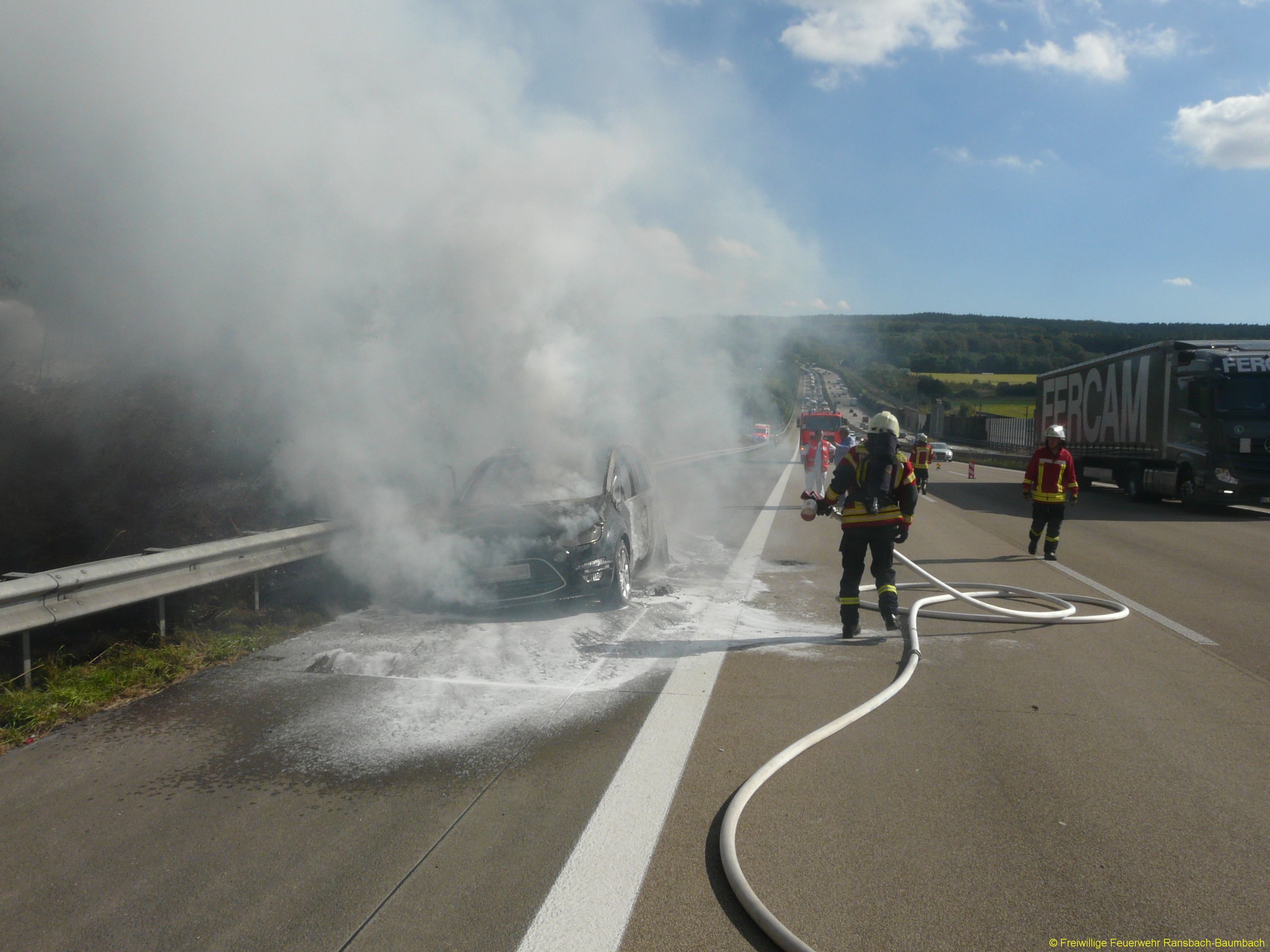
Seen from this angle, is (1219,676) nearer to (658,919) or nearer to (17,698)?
(658,919)

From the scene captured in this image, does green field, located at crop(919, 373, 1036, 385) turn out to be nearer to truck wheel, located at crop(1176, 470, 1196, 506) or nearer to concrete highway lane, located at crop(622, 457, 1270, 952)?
truck wheel, located at crop(1176, 470, 1196, 506)

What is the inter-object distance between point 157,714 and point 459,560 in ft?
8.66

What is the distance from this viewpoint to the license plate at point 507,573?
22.0 feet

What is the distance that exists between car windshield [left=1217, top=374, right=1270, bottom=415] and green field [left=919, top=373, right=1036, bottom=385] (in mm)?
69972

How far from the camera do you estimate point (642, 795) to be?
356 centimetres

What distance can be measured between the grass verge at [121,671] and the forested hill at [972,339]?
685 inches

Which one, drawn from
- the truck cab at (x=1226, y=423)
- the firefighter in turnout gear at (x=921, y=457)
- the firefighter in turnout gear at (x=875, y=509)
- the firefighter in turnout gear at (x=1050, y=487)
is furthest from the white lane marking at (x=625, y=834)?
the truck cab at (x=1226, y=423)

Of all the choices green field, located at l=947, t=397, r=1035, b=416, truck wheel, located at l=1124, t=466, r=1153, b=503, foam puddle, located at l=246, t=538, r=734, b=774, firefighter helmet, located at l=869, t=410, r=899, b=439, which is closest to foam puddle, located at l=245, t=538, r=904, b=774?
foam puddle, located at l=246, t=538, r=734, b=774

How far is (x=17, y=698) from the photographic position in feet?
15.0

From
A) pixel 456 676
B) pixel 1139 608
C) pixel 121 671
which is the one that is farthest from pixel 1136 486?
pixel 121 671

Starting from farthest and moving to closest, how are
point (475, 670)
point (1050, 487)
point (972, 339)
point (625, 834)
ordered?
point (972, 339)
point (1050, 487)
point (475, 670)
point (625, 834)

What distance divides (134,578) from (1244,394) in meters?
18.8

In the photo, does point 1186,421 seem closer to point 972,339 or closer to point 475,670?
point 475,670

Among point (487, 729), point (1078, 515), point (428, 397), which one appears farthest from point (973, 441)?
point (487, 729)
